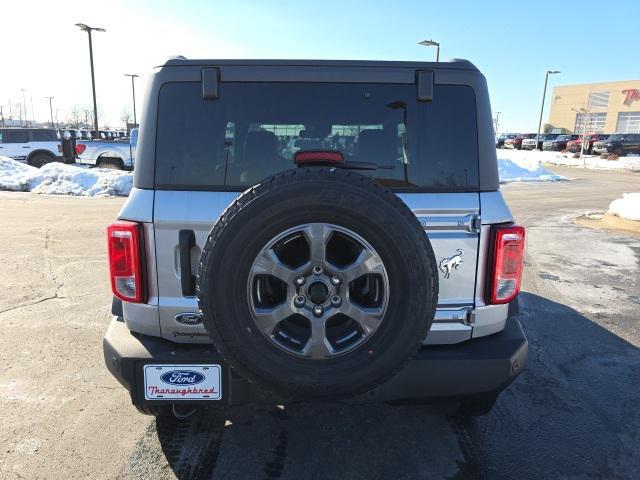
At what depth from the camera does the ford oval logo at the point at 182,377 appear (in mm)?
2273

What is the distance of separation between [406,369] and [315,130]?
130cm

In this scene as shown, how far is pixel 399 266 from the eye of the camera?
2.02 meters

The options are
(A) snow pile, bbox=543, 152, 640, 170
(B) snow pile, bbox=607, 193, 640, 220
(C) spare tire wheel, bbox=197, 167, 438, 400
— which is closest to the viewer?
(C) spare tire wheel, bbox=197, 167, 438, 400

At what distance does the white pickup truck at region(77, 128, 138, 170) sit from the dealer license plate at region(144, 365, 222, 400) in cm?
1665

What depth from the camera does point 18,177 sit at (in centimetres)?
1650

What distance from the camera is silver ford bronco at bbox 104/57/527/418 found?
208 cm

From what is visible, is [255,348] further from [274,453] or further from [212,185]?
[274,453]

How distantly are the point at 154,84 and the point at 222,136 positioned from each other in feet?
1.39

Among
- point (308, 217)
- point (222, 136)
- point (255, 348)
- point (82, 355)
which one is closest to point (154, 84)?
point (222, 136)

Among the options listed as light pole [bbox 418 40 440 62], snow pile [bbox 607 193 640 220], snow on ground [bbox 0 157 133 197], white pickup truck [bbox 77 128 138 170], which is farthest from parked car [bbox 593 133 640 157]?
snow on ground [bbox 0 157 133 197]

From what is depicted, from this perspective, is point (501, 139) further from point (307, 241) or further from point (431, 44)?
point (307, 241)

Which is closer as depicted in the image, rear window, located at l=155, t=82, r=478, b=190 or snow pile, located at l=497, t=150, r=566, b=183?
rear window, located at l=155, t=82, r=478, b=190

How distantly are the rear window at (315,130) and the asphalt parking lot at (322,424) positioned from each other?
5.16 ft

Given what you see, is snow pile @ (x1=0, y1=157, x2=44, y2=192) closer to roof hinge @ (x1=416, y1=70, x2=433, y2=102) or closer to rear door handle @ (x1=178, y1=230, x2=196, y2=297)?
rear door handle @ (x1=178, y1=230, x2=196, y2=297)
